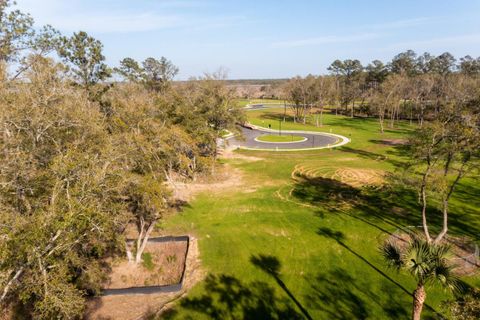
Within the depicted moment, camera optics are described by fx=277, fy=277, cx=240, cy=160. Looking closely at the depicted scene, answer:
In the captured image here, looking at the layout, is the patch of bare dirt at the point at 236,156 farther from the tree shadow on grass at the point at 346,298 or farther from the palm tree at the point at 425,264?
the palm tree at the point at 425,264

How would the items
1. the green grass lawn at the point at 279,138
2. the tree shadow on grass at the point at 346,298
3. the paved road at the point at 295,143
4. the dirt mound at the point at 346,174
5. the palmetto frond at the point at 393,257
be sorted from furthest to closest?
the green grass lawn at the point at 279,138, the paved road at the point at 295,143, the dirt mound at the point at 346,174, the tree shadow on grass at the point at 346,298, the palmetto frond at the point at 393,257

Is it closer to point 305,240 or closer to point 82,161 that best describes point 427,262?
point 305,240

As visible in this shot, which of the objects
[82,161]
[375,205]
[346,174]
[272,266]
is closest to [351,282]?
[272,266]

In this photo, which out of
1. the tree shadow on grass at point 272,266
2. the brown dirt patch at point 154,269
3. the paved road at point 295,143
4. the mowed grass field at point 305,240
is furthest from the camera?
the paved road at point 295,143

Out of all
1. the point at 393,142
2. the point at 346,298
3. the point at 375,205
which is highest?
the point at 393,142

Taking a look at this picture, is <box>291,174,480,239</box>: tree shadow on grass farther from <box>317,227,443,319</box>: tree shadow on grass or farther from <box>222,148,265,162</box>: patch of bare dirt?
<box>222,148,265,162</box>: patch of bare dirt

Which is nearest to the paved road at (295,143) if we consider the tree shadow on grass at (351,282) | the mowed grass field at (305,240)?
the mowed grass field at (305,240)

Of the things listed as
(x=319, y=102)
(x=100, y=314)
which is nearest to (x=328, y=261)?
(x=100, y=314)
